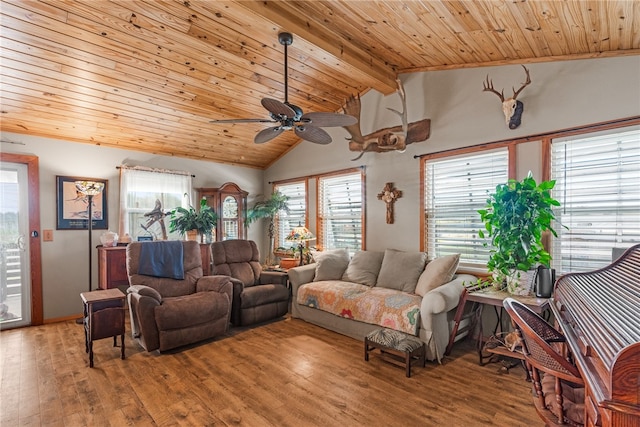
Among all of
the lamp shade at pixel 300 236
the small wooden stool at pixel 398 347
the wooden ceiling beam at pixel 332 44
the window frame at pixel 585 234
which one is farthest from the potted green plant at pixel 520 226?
the lamp shade at pixel 300 236

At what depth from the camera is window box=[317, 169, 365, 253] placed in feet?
16.3

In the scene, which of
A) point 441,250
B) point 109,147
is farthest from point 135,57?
point 441,250

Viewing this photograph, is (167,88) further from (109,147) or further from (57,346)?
(57,346)

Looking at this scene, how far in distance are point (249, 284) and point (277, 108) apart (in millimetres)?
2790

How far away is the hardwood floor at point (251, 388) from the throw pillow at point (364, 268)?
91 cm

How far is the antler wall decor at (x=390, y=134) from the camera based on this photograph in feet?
13.3

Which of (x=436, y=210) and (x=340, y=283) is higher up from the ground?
(x=436, y=210)

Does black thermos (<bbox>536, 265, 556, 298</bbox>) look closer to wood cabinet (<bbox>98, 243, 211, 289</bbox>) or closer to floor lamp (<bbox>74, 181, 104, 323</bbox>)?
wood cabinet (<bbox>98, 243, 211, 289</bbox>)

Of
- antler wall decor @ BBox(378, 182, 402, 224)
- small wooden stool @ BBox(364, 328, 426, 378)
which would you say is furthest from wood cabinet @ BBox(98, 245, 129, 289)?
antler wall decor @ BBox(378, 182, 402, 224)

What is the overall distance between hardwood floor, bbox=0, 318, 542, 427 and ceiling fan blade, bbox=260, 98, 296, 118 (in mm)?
Answer: 2262

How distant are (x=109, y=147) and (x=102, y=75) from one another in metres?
1.72

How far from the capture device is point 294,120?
288 cm

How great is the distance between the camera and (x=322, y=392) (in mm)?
2508

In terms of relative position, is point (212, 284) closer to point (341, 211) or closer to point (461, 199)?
point (341, 211)
